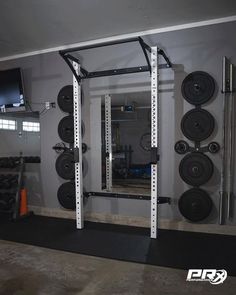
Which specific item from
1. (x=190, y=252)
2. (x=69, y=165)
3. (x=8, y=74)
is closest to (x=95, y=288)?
(x=190, y=252)

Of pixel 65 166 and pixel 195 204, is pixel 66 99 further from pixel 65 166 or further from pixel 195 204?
pixel 195 204

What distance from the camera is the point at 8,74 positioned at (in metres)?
3.85

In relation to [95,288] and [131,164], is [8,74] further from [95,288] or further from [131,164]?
[95,288]

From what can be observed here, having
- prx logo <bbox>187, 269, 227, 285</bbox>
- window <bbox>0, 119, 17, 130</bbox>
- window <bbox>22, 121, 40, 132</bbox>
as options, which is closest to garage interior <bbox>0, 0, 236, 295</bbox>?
prx logo <bbox>187, 269, 227, 285</bbox>

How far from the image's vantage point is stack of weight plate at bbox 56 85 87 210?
11.7 feet

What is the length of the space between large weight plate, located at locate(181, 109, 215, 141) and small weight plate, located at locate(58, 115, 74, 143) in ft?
5.30

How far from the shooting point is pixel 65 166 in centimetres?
363

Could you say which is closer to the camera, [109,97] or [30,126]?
[109,97]

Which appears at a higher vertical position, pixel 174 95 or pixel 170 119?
pixel 174 95

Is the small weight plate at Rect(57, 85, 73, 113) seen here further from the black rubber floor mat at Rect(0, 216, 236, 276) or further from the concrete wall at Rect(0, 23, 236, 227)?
the black rubber floor mat at Rect(0, 216, 236, 276)

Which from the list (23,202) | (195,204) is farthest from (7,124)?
(195,204)

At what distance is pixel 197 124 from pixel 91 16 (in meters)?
1.81

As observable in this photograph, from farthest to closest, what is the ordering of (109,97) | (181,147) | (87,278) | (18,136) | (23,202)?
(18,136)
(23,202)
(109,97)
(181,147)
(87,278)

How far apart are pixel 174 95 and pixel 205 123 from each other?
21.1 inches
